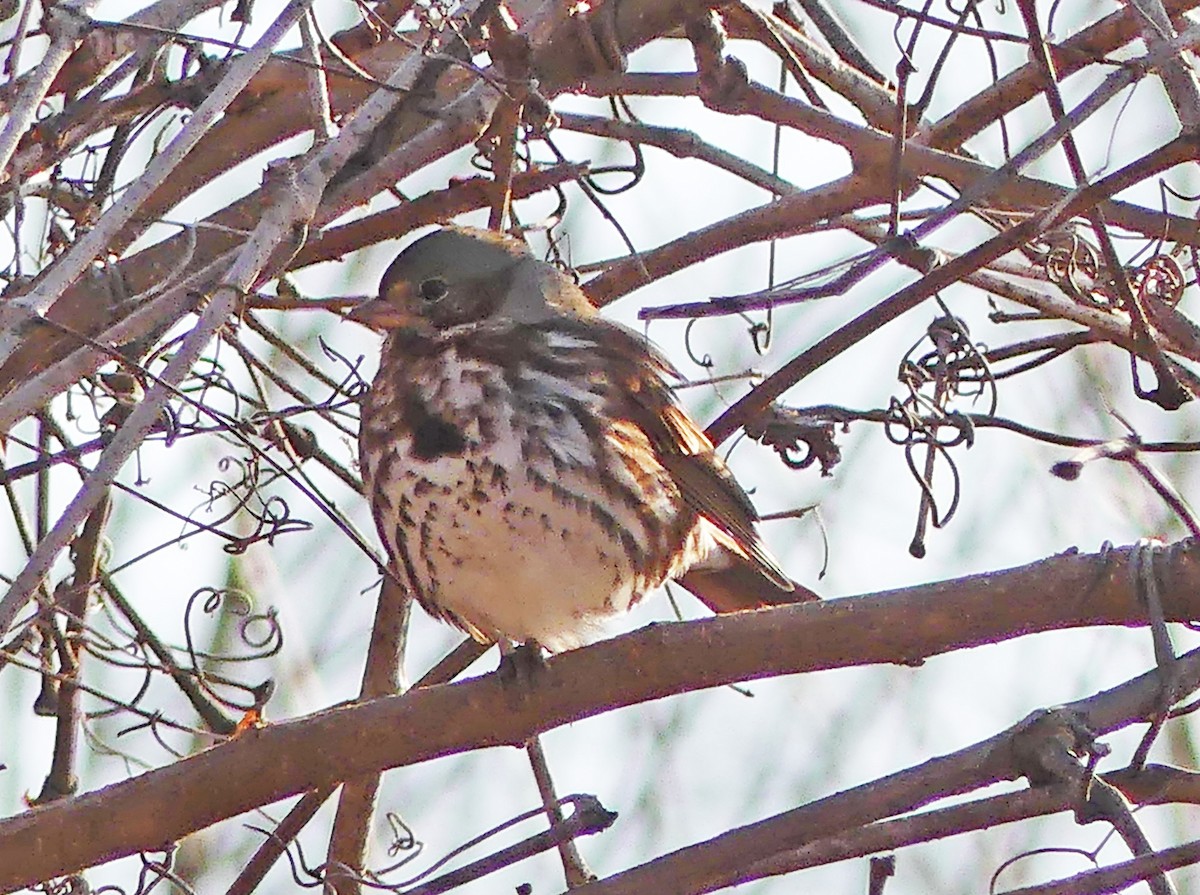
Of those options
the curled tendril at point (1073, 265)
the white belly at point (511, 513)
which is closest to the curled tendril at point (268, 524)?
the white belly at point (511, 513)

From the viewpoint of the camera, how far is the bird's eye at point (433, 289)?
4.61m

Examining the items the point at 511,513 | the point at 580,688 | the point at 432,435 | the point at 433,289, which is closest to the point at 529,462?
the point at 511,513

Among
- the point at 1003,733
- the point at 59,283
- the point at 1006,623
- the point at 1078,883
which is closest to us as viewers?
the point at 1078,883

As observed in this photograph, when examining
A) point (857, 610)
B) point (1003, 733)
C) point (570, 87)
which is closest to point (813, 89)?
point (570, 87)

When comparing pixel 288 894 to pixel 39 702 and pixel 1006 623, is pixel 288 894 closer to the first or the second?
pixel 39 702

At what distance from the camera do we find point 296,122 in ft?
14.4

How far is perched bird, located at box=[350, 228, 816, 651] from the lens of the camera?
13.7 ft

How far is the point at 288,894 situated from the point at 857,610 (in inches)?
173

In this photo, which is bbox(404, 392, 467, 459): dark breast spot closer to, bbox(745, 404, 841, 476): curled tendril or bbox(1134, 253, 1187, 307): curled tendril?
bbox(745, 404, 841, 476): curled tendril

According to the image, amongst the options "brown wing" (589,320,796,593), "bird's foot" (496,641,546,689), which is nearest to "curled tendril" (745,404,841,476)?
"brown wing" (589,320,796,593)

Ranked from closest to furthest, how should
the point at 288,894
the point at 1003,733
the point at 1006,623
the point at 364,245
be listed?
the point at 1003,733
the point at 1006,623
the point at 364,245
the point at 288,894

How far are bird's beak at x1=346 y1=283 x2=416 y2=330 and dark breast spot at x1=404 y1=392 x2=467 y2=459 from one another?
371 mm

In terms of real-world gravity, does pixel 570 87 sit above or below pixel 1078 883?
above

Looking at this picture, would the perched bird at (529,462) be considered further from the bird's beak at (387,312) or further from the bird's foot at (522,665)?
the bird's foot at (522,665)
